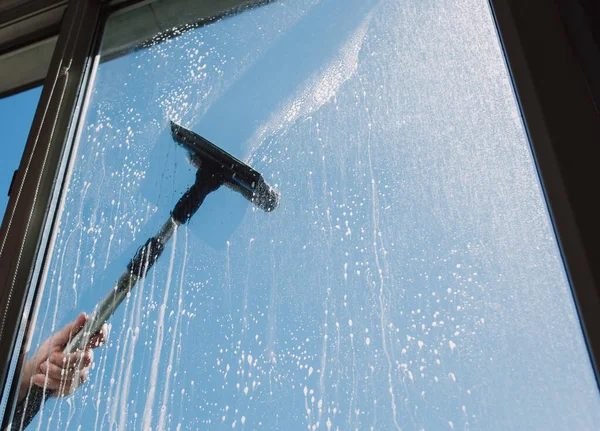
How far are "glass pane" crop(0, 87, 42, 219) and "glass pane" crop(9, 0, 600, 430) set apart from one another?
0.13 meters

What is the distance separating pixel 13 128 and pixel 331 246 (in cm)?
74

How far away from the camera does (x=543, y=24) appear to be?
69 centimetres

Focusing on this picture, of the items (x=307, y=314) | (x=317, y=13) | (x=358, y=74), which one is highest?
(x=317, y=13)

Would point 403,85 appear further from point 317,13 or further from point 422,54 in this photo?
point 317,13

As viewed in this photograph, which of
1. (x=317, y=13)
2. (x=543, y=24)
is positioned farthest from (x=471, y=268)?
(x=317, y=13)

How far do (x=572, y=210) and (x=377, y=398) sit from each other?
29cm

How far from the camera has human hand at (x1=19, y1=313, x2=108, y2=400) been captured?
75 centimetres

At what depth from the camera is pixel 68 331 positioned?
81 centimetres

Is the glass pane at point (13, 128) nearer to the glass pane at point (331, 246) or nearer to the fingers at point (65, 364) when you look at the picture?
the glass pane at point (331, 246)

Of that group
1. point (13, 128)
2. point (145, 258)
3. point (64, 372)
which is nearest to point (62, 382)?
point (64, 372)

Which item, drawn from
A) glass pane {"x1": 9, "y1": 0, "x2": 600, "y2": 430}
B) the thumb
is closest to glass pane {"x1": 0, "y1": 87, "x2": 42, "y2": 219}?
glass pane {"x1": 9, "y1": 0, "x2": 600, "y2": 430}

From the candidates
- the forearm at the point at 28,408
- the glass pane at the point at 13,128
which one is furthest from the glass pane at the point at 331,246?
the glass pane at the point at 13,128

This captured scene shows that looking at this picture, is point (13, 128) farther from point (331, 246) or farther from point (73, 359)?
point (331, 246)

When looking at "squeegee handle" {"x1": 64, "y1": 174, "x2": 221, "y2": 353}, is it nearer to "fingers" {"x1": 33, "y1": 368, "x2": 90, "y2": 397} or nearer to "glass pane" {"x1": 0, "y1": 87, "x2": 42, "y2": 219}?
"fingers" {"x1": 33, "y1": 368, "x2": 90, "y2": 397}
